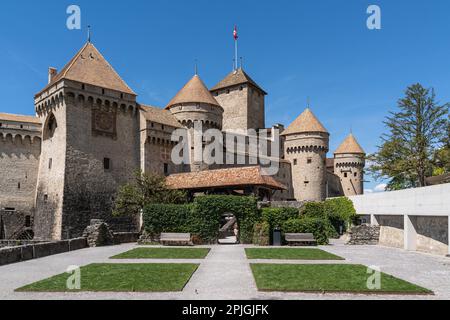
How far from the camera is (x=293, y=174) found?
51781mm

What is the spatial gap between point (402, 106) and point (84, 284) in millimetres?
33358

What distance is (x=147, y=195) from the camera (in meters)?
27.9

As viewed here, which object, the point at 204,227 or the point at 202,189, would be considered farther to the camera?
the point at 202,189

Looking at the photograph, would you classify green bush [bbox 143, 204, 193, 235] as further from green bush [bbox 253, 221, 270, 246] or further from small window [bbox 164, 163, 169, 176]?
small window [bbox 164, 163, 169, 176]

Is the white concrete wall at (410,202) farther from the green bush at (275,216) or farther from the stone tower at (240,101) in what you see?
the stone tower at (240,101)

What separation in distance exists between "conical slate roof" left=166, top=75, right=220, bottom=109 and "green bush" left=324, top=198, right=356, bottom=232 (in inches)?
603

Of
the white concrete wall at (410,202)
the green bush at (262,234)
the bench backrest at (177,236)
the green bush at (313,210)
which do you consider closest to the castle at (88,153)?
the green bush at (313,210)

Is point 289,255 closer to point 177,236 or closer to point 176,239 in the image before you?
point 176,239

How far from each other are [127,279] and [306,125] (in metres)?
43.9

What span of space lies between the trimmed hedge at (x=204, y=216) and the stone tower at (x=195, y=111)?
13061 mm

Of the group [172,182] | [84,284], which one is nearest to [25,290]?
[84,284]

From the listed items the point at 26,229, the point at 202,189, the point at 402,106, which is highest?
the point at 402,106

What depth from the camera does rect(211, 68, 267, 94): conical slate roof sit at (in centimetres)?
5319
